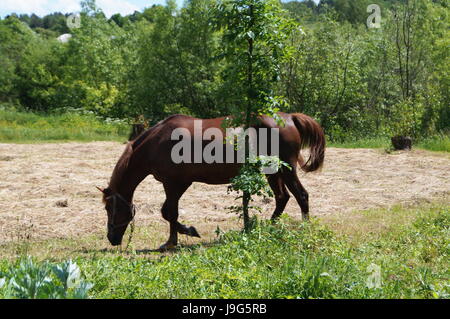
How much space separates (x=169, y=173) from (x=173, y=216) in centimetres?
59

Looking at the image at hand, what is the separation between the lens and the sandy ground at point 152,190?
7.89 meters

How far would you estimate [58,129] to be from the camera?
20.1 m

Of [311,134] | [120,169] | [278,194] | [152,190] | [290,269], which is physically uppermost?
[311,134]

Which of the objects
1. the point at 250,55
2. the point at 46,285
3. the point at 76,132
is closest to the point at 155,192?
the point at 250,55

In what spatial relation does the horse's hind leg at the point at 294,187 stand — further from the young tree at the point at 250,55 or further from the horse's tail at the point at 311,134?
the young tree at the point at 250,55

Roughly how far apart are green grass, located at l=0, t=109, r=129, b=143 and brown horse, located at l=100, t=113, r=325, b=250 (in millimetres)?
12186

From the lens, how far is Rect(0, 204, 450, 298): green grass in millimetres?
3627

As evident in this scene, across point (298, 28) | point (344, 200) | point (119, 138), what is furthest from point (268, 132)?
point (119, 138)

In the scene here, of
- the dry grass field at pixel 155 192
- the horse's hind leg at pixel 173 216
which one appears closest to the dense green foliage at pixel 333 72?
the dry grass field at pixel 155 192

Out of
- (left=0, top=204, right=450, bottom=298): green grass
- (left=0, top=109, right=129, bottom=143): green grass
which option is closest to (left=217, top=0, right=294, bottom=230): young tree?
(left=0, top=204, right=450, bottom=298): green grass

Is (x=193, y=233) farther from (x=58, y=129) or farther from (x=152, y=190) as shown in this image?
(x=58, y=129)

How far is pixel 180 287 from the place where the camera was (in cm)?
385

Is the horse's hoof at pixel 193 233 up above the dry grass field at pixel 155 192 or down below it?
above

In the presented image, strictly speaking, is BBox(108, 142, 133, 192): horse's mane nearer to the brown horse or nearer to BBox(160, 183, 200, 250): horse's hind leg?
the brown horse
